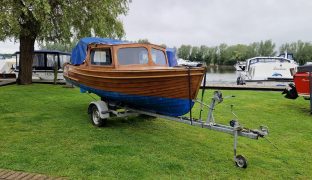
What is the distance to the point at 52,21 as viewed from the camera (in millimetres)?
17641

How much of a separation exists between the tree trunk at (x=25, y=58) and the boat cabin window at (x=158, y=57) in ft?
40.2

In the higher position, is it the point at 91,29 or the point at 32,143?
the point at 91,29

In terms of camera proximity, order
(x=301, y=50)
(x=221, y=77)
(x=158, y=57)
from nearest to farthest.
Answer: (x=158, y=57) → (x=221, y=77) → (x=301, y=50)

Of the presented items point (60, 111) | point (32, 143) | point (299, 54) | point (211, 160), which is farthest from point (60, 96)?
point (299, 54)

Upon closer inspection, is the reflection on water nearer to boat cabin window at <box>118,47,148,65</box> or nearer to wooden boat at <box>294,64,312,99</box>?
wooden boat at <box>294,64,312,99</box>

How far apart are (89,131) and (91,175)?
2858 millimetres

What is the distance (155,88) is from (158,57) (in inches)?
83.9

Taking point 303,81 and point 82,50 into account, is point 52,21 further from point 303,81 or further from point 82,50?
point 303,81

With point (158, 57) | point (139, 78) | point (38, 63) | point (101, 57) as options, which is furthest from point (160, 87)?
point (38, 63)

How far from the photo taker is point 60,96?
14273 millimetres

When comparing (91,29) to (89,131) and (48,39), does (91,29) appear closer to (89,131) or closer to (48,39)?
(48,39)

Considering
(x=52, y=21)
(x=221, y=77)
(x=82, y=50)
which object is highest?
(x=52, y=21)

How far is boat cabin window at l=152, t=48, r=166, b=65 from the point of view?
866 centimetres

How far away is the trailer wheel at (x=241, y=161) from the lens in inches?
217
